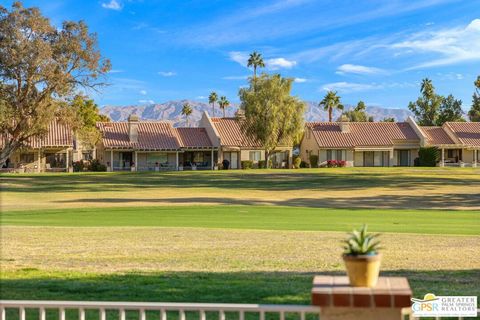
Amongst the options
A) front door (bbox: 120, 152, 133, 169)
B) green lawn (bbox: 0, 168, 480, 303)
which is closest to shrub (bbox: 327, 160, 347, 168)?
front door (bbox: 120, 152, 133, 169)

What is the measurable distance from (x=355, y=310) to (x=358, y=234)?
0.64 metres

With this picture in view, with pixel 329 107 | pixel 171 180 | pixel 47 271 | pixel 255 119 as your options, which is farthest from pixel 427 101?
pixel 47 271

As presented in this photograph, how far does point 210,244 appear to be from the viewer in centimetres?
1656

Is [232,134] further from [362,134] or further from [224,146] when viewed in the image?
[362,134]

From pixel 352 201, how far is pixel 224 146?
3636 cm

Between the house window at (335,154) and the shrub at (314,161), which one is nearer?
the shrub at (314,161)

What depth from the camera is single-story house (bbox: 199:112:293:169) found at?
7419 cm

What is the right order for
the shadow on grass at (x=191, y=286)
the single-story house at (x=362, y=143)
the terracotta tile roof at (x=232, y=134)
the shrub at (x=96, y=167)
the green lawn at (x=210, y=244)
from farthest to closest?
the single-story house at (x=362, y=143) < the terracotta tile roof at (x=232, y=134) < the shrub at (x=96, y=167) < the green lawn at (x=210, y=244) < the shadow on grass at (x=191, y=286)

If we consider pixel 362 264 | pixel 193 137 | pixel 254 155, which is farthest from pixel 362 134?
pixel 362 264

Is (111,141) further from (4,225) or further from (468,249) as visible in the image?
(468,249)

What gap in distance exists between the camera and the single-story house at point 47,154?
67.3 metres

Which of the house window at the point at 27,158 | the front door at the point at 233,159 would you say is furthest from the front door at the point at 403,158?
the house window at the point at 27,158

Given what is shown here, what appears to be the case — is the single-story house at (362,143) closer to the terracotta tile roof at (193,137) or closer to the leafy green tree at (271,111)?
the leafy green tree at (271,111)

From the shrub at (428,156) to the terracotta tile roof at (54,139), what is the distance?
41067 millimetres
